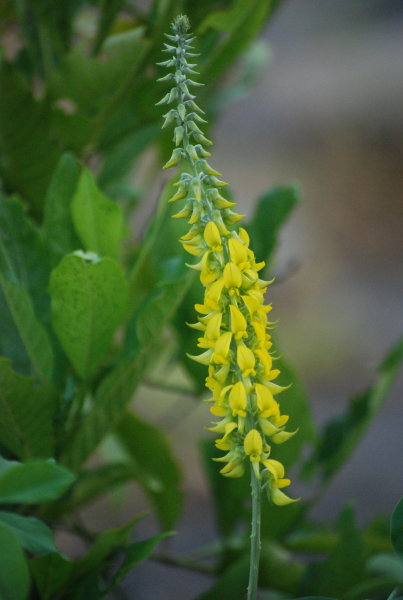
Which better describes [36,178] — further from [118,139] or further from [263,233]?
[263,233]

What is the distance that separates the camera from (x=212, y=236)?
278 mm

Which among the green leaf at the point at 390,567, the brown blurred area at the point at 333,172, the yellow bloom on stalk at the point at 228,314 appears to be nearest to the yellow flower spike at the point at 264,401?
the yellow bloom on stalk at the point at 228,314

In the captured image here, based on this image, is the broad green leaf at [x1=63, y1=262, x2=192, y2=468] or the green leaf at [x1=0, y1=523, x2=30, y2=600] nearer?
the green leaf at [x1=0, y1=523, x2=30, y2=600]

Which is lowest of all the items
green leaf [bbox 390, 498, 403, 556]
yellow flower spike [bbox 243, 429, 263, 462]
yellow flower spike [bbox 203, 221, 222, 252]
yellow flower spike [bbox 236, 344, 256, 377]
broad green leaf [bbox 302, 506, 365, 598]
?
broad green leaf [bbox 302, 506, 365, 598]

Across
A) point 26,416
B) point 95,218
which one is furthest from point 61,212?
point 26,416

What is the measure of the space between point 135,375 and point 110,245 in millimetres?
89

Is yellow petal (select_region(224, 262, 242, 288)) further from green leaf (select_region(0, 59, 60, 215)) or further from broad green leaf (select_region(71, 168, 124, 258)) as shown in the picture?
green leaf (select_region(0, 59, 60, 215))

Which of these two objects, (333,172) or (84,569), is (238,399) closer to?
(84,569)

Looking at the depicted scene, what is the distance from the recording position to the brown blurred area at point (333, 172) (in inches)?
73.9

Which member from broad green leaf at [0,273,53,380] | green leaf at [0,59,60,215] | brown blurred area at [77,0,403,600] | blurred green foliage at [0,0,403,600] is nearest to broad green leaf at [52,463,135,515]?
blurred green foliage at [0,0,403,600]

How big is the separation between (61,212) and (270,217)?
152 millimetres

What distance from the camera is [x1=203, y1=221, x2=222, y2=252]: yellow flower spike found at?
0.28 meters

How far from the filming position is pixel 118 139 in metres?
0.59

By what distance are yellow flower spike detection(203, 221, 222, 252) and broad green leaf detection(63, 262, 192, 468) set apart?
12cm
